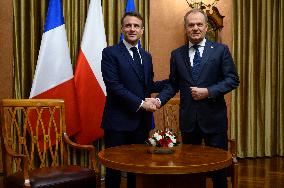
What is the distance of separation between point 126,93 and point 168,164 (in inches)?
32.9

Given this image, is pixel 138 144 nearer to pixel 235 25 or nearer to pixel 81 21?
pixel 81 21

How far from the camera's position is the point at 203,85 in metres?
2.71

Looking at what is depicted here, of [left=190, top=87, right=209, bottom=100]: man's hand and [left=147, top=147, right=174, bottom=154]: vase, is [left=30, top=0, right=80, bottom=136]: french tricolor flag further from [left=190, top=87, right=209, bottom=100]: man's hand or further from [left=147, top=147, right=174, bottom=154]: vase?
[left=147, top=147, right=174, bottom=154]: vase

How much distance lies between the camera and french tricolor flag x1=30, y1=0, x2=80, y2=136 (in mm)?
3539

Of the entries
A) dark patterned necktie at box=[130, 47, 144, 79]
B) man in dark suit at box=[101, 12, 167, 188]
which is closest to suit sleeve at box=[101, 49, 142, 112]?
man in dark suit at box=[101, 12, 167, 188]

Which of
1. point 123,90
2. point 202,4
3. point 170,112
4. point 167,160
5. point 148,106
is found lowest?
point 167,160

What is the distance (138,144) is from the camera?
8.86 feet

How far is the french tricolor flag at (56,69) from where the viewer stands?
354cm

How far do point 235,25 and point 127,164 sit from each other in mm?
3347

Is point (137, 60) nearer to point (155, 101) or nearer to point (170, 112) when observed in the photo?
point (155, 101)

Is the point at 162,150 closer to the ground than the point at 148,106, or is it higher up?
closer to the ground

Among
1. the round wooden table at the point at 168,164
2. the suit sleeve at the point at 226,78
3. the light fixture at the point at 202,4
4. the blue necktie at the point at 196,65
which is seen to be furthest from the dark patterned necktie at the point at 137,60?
the light fixture at the point at 202,4

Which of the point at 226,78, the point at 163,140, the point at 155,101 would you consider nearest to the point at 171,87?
the point at 155,101

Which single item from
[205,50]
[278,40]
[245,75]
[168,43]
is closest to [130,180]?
[205,50]
